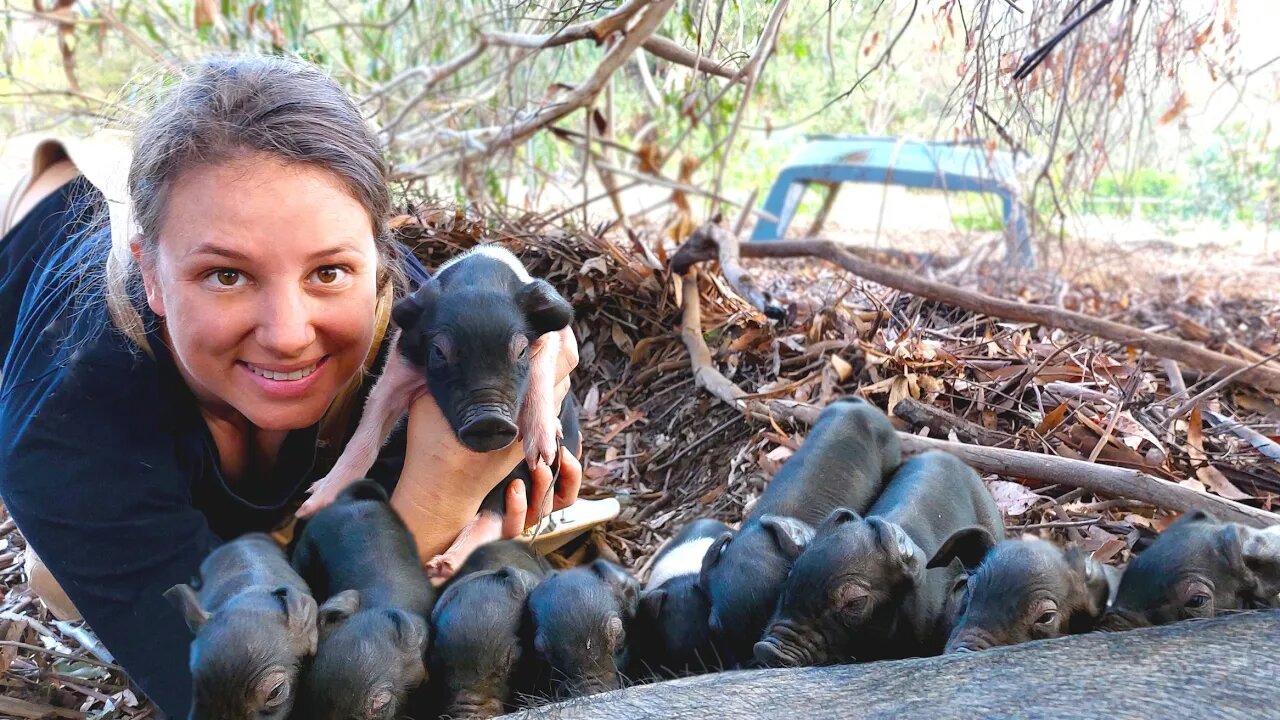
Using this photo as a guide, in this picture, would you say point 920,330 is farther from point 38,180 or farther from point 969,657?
point 38,180

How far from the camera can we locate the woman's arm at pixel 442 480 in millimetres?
1809

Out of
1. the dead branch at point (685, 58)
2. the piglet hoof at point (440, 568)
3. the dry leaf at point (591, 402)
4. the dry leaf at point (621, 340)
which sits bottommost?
the dry leaf at point (591, 402)

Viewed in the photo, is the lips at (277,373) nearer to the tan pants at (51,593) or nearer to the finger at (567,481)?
the finger at (567,481)

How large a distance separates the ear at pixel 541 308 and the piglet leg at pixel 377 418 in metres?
0.26

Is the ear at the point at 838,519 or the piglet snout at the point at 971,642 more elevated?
the ear at the point at 838,519

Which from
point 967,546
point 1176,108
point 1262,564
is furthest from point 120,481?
point 1176,108

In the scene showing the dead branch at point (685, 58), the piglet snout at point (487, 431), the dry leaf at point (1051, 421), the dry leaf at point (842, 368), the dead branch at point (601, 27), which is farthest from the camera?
the dry leaf at point (842, 368)

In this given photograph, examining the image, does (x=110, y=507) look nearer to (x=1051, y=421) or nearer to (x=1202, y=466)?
(x=1051, y=421)

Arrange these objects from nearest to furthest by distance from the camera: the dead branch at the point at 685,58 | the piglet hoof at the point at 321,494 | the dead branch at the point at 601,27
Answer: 1. the piglet hoof at the point at 321,494
2. the dead branch at the point at 685,58
3. the dead branch at the point at 601,27

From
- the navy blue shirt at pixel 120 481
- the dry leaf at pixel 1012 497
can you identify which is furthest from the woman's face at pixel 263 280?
the dry leaf at pixel 1012 497

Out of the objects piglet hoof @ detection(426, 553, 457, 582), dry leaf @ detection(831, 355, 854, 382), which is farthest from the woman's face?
dry leaf @ detection(831, 355, 854, 382)

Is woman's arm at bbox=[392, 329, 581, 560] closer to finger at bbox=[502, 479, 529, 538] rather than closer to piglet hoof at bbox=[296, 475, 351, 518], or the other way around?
finger at bbox=[502, 479, 529, 538]

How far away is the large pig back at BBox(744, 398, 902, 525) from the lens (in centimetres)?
199

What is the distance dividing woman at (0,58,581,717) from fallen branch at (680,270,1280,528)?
993mm
